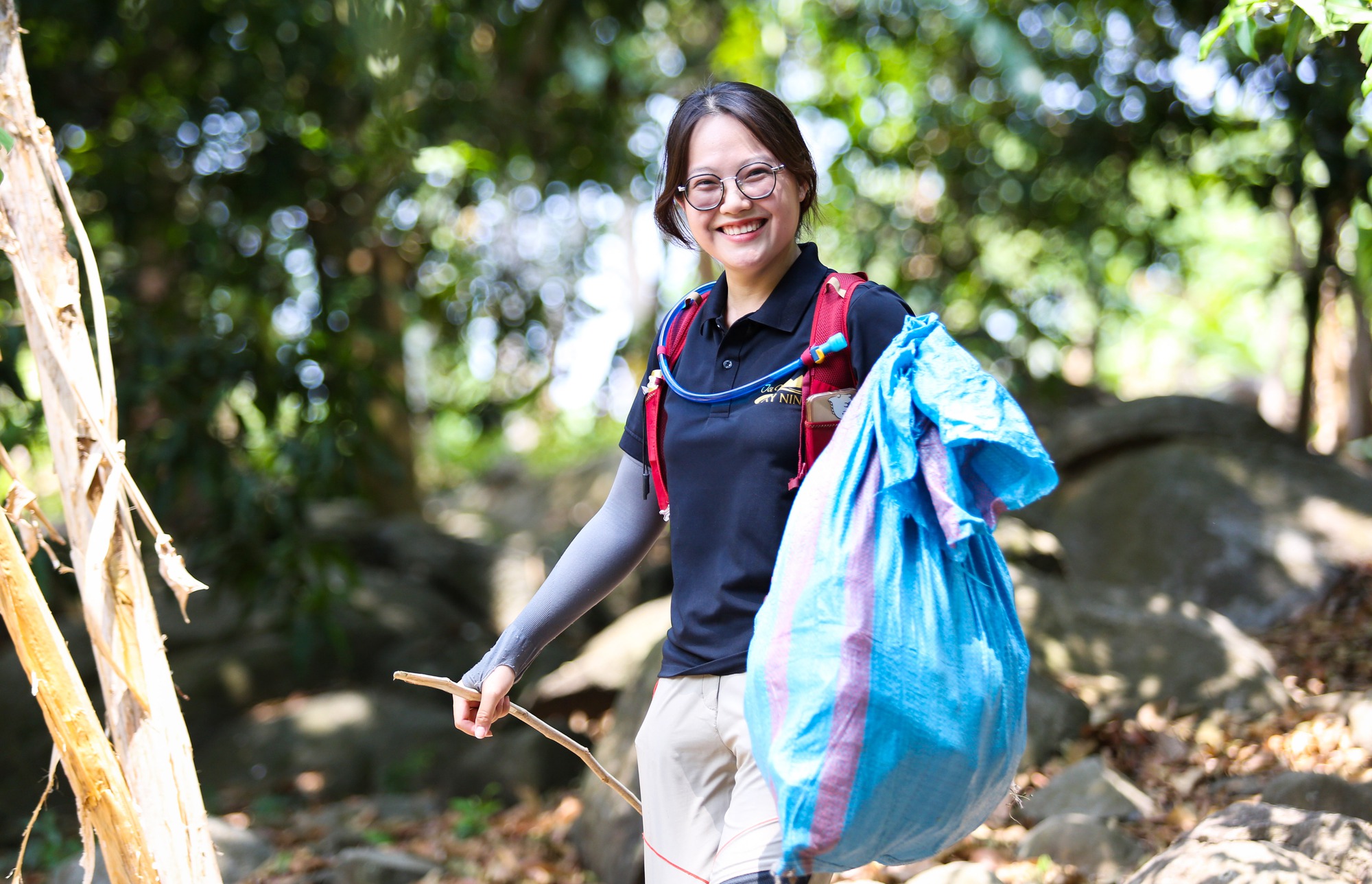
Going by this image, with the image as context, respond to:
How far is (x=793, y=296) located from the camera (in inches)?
73.2

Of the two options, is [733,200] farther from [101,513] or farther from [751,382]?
[101,513]

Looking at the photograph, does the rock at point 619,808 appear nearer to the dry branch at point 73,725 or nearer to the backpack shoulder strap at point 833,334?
the dry branch at point 73,725

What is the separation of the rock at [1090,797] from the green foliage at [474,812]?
7.06ft

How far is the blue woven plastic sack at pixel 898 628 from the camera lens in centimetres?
146

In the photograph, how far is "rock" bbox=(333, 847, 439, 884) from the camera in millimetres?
3816

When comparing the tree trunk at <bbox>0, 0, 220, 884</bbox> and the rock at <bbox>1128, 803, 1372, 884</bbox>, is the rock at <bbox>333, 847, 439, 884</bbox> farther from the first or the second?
the rock at <bbox>1128, 803, 1372, 884</bbox>

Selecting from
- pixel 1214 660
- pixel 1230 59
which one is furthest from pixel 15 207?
pixel 1230 59

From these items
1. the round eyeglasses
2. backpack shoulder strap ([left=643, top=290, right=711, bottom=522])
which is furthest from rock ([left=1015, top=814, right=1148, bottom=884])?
the round eyeglasses

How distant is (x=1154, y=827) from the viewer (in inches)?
139

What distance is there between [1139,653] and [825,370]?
340cm

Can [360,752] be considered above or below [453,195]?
below

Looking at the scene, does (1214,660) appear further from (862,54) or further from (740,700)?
(862,54)

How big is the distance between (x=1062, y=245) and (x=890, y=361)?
7379 mm

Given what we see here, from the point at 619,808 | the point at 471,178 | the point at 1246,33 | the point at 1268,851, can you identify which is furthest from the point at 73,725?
the point at 471,178
